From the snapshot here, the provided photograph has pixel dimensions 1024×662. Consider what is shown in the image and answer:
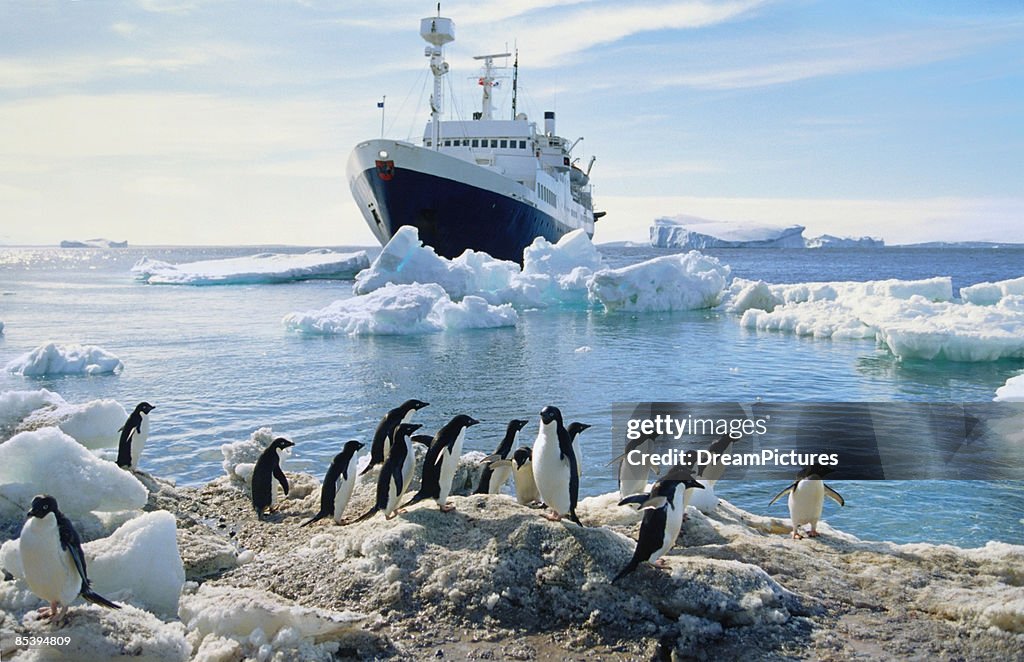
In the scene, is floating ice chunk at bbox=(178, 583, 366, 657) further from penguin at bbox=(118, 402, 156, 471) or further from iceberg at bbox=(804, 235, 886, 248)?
iceberg at bbox=(804, 235, 886, 248)

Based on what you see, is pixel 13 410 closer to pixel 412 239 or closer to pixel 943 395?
pixel 943 395

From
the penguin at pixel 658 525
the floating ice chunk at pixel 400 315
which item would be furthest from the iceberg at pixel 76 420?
the floating ice chunk at pixel 400 315

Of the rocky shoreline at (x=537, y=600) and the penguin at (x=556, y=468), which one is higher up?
the penguin at (x=556, y=468)

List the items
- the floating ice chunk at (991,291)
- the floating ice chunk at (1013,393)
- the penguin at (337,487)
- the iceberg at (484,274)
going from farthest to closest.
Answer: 1. the iceberg at (484,274)
2. the floating ice chunk at (991,291)
3. the floating ice chunk at (1013,393)
4. the penguin at (337,487)

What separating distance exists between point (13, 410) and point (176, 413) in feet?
12.1

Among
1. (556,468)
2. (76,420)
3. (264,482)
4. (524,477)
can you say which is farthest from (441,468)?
(76,420)

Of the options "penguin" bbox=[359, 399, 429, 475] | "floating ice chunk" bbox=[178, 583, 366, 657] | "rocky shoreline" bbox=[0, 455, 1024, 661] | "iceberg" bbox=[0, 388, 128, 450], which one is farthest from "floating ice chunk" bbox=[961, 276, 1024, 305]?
"floating ice chunk" bbox=[178, 583, 366, 657]

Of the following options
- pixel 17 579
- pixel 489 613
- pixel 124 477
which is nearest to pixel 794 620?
pixel 489 613

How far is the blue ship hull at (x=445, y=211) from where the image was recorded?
1223 inches

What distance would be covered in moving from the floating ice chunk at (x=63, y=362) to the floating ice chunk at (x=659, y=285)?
15.5m

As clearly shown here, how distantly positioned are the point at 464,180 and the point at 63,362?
18843mm

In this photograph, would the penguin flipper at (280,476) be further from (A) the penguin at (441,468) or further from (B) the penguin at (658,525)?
(B) the penguin at (658,525)

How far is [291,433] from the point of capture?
10.4m

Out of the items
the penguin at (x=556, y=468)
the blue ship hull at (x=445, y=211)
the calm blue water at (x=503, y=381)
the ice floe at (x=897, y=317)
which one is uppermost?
the blue ship hull at (x=445, y=211)
